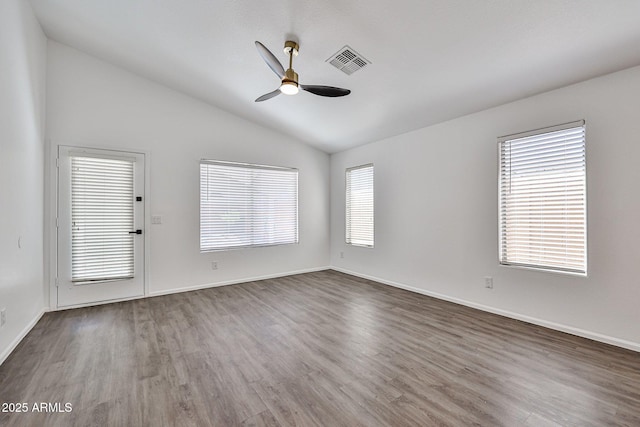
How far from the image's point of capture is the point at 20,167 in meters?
2.78

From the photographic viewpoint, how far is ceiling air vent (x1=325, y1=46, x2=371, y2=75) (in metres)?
2.87

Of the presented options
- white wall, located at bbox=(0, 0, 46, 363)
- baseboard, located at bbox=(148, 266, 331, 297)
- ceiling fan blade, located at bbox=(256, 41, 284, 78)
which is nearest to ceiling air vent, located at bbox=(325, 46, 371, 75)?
ceiling fan blade, located at bbox=(256, 41, 284, 78)

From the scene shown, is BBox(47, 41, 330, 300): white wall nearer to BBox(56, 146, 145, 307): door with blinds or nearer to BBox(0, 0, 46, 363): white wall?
BBox(56, 146, 145, 307): door with blinds

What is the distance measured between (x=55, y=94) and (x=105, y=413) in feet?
13.0

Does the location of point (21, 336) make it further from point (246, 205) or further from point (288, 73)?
point (288, 73)

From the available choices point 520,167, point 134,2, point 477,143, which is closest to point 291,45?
point 134,2

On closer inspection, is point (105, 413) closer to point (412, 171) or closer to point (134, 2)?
point (134, 2)

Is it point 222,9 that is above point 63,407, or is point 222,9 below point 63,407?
above

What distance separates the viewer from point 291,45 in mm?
2811

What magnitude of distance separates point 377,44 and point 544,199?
2498 mm

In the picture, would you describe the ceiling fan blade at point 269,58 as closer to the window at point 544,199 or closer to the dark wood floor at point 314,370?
the dark wood floor at point 314,370

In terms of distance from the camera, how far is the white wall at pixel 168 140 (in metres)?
3.69

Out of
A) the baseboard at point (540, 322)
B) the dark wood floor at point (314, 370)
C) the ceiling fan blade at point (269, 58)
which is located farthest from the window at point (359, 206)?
the ceiling fan blade at point (269, 58)

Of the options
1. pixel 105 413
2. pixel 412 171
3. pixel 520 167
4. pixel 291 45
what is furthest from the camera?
pixel 412 171
